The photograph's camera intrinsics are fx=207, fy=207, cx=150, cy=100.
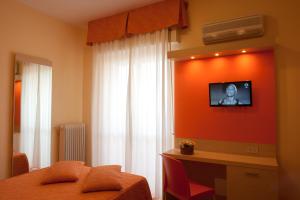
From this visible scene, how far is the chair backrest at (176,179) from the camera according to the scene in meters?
2.08

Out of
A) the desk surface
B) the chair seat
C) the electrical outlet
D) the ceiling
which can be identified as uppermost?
the ceiling

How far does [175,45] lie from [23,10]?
7.40 feet

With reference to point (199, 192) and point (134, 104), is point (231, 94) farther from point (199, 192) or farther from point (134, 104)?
point (134, 104)

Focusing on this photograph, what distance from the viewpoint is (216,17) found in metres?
2.75

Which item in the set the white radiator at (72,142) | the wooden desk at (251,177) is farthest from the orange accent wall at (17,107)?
the wooden desk at (251,177)

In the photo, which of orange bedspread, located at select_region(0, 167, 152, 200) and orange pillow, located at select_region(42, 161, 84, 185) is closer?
orange bedspread, located at select_region(0, 167, 152, 200)

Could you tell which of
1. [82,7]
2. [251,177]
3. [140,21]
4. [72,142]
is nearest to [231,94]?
[251,177]

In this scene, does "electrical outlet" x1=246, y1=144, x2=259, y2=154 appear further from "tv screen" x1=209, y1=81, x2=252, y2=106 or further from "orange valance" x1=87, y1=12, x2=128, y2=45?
"orange valance" x1=87, y1=12, x2=128, y2=45

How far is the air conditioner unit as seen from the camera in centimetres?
233

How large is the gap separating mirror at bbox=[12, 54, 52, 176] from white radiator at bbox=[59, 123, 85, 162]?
193mm

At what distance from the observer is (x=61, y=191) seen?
1.88 metres

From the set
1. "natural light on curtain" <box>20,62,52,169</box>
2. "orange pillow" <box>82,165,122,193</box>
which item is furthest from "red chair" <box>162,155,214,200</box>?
"natural light on curtain" <box>20,62,52,169</box>

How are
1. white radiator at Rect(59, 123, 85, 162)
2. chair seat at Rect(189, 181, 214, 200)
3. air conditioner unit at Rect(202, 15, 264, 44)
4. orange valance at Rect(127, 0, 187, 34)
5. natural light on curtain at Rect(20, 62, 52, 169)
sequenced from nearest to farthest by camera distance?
chair seat at Rect(189, 181, 214, 200) < air conditioner unit at Rect(202, 15, 264, 44) < orange valance at Rect(127, 0, 187, 34) < natural light on curtain at Rect(20, 62, 52, 169) < white radiator at Rect(59, 123, 85, 162)

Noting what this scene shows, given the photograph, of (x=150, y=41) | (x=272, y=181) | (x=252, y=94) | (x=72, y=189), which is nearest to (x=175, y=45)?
(x=150, y=41)
